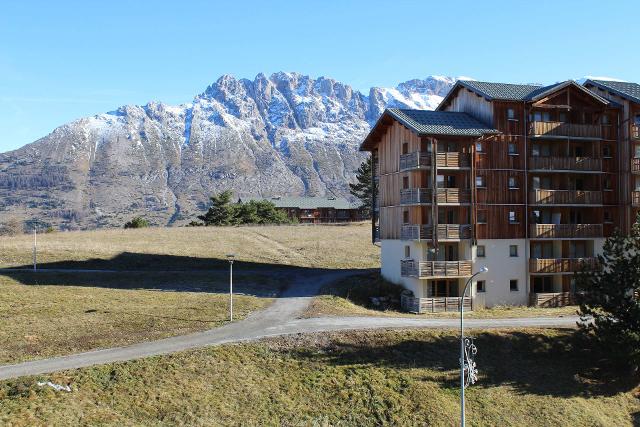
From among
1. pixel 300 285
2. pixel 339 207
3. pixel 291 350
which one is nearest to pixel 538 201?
pixel 300 285

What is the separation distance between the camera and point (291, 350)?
119 feet

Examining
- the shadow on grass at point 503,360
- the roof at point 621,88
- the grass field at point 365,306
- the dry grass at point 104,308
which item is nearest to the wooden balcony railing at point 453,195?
the grass field at point 365,306

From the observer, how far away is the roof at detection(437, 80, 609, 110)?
53469 mm

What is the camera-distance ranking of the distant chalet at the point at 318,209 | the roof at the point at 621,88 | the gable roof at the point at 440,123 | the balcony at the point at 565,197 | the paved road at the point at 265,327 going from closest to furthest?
the paved road at the point at 265,327 < the gable roof at the point at 440,123 < the balcony at the point at 565,197 < the roof at the point at 621,88 < the distant chalet at the point at 318,209

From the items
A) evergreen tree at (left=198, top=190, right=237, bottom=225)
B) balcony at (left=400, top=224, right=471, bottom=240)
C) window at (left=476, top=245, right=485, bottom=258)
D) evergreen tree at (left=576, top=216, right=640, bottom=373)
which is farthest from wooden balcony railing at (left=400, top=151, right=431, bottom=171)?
evergreen tree at (left=198, top=190, right=237, bottom=225)

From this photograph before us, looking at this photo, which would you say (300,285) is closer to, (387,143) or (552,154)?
(387,143)

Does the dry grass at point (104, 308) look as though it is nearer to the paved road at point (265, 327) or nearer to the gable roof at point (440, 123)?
the paved road at point (265, 327)

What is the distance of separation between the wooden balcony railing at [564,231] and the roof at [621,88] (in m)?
12.8

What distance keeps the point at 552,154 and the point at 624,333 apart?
24.7m

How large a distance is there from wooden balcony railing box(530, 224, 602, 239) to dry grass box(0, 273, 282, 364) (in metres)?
25.8

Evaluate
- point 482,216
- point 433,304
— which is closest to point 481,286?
point 433,304

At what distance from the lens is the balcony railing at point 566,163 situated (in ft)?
177

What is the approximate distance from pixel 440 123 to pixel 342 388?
95.5 ft

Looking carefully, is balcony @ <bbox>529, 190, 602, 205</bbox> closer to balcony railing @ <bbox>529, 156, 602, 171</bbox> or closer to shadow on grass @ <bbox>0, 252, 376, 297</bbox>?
balcony railing @ <bbox>529, 156, 602, 171</bbox>
